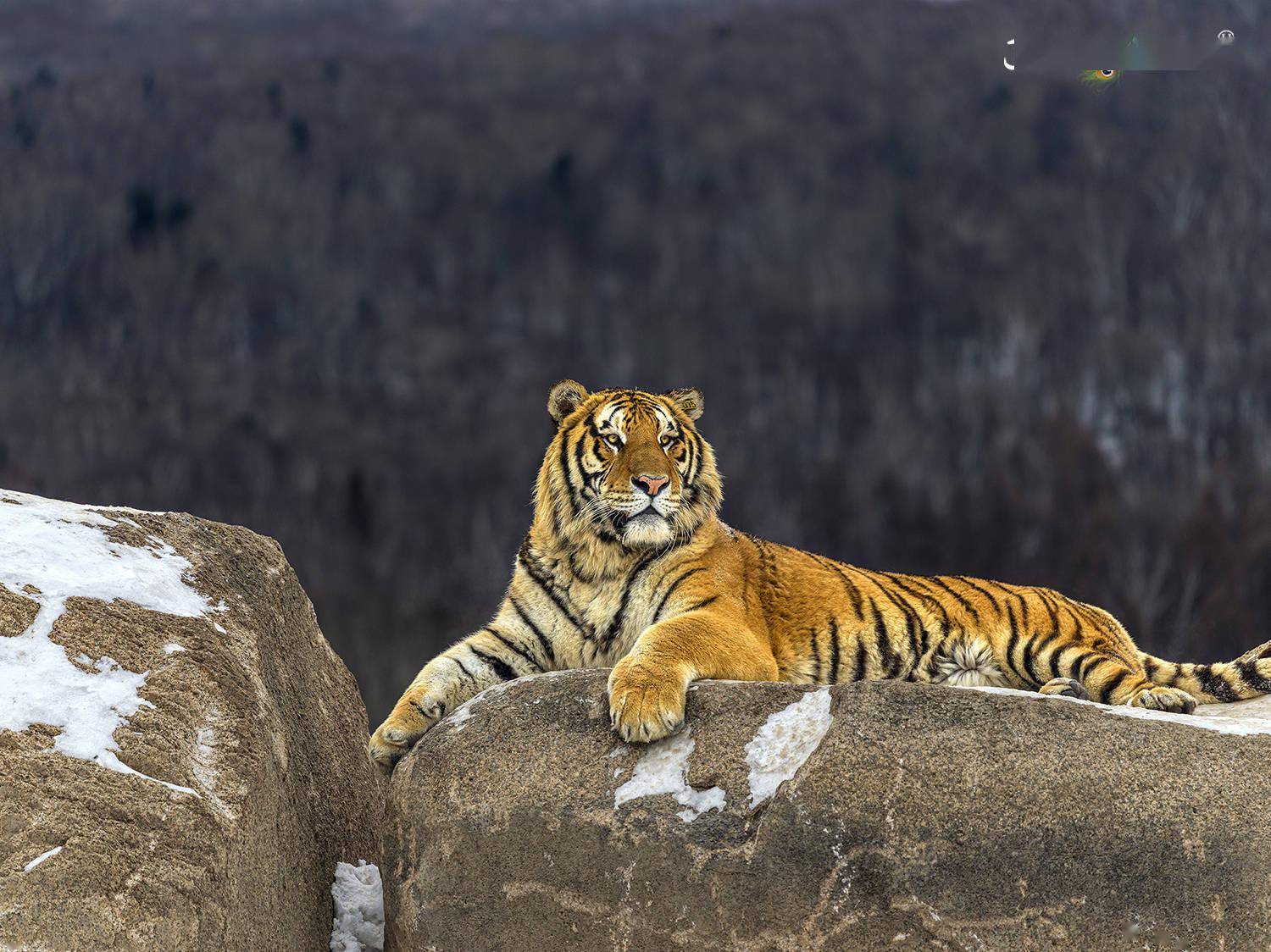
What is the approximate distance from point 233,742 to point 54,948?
121 centimetres

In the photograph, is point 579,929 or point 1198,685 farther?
point 1198,685

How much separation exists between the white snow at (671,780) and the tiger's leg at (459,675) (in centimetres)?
137

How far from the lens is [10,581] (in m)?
6.20

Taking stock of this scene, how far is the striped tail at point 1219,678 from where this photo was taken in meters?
7.69

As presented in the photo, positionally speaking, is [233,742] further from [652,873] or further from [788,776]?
[788,776]

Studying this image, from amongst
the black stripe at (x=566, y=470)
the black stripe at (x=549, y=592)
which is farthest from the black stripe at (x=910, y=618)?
the black stripe at (x=566, y=470)

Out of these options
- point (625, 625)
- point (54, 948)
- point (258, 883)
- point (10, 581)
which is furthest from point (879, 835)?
point (10, 581)

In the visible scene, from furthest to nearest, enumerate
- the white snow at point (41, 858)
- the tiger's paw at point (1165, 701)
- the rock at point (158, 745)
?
the tiger's paw at point (1165, 701) → the rock at point (158, 745) → the white snow at point (41, 858)

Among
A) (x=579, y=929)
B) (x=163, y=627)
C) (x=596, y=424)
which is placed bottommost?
(x=579, y=929)

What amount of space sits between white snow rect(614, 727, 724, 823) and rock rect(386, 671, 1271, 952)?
0.01m

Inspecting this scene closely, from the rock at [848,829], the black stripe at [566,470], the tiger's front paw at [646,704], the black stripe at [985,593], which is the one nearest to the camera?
the rock at [848,829]

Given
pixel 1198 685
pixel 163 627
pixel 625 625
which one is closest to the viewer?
pixel 163 627

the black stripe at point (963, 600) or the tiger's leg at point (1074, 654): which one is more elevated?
the black stripe at point (963, 600)

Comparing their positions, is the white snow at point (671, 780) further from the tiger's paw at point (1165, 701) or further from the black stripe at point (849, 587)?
the tiger's paw at point (1165, 701)
